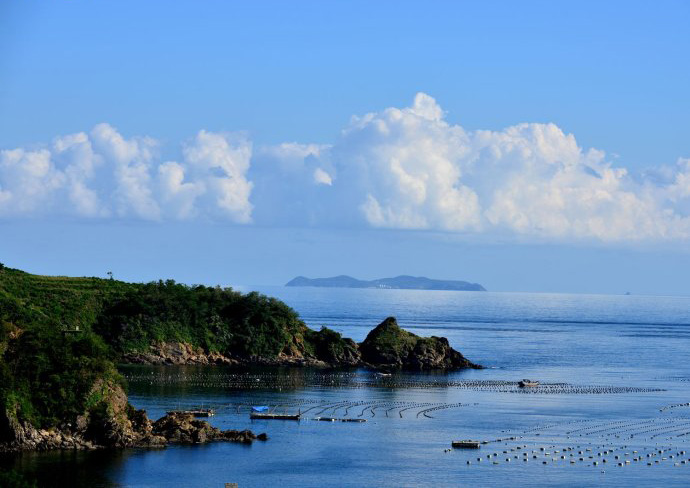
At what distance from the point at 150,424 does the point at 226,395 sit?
38.1 metres

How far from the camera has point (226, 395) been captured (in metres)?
137

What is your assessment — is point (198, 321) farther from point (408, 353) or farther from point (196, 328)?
point (408, 353)

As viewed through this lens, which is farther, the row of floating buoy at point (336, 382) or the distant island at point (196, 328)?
the distant island at point (196, 328)

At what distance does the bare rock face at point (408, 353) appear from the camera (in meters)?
189

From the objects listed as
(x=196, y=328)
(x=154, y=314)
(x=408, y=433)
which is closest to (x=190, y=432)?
(x=408, y=433)

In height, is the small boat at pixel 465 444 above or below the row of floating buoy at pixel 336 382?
below

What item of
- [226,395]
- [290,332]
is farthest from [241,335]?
[226,395]

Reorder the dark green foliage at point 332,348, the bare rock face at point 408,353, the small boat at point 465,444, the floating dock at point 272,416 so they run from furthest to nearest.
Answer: the dark green foliage at point 332,348 → the bare rock face at point 408,353 → the floating dock at point 272,416 → the small boat at point 465,444

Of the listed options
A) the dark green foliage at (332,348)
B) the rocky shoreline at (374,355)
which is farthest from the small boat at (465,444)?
the dark green foliage at (332,348)

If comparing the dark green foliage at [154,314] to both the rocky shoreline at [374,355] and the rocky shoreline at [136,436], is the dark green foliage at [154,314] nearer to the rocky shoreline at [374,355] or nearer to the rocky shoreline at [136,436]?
the rocky shoreline at [374,355]

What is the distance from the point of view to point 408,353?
7485 inches

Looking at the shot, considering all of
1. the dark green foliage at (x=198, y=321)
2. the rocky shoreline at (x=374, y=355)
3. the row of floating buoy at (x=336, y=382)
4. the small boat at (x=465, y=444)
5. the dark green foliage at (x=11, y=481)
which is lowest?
the small boat at (x=465, y=444)

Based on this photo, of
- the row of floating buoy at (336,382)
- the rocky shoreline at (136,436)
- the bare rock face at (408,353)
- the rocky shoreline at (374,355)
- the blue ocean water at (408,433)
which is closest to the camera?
the blue ocean water at (408,433)

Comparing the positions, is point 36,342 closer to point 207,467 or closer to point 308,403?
point 207,467
